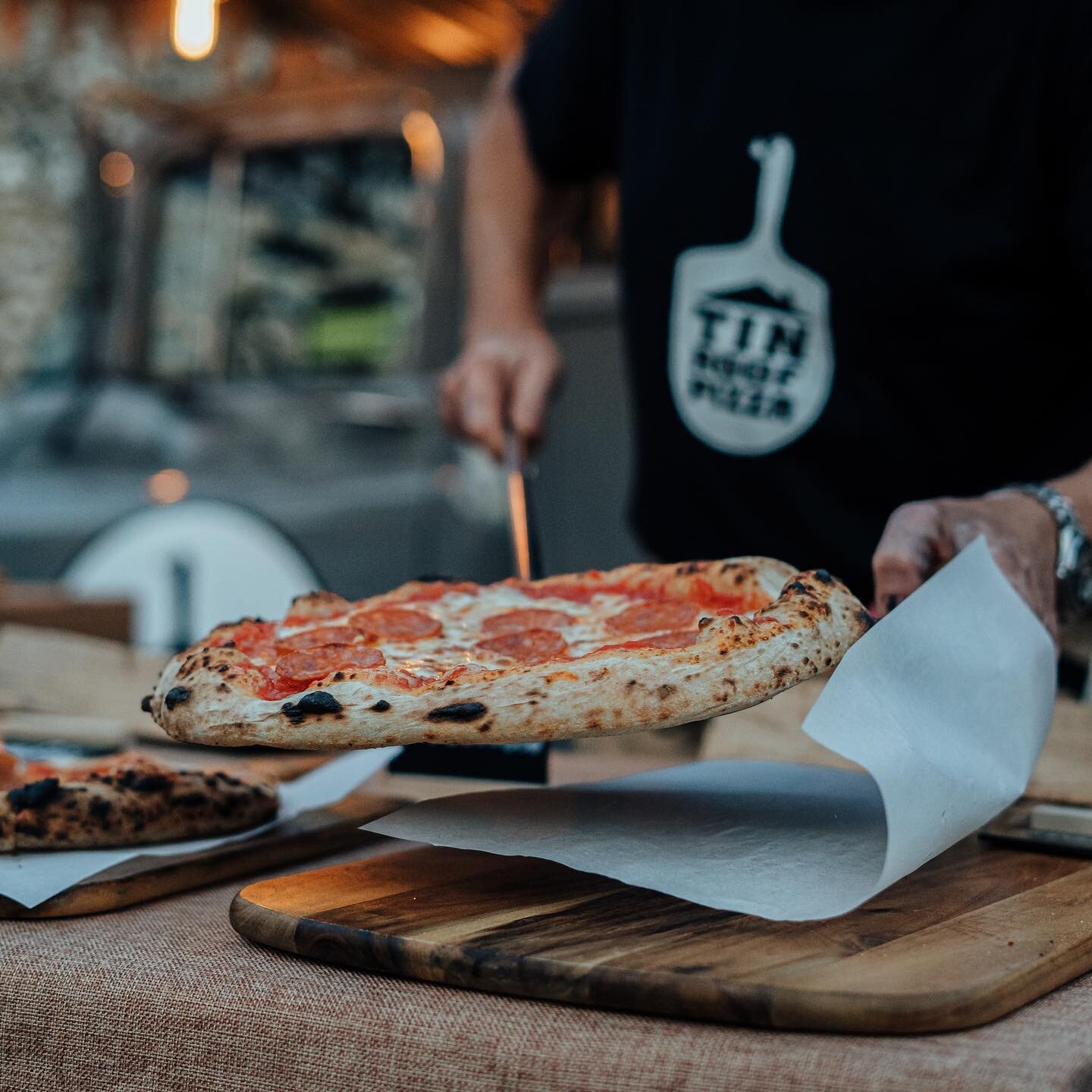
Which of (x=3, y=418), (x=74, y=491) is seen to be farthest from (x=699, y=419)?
(x=3, y=418)

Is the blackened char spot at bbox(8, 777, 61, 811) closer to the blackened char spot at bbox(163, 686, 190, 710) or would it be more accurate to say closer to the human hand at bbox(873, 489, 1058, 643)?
the blackened char spot at bbox(163, 686, 190, 710)

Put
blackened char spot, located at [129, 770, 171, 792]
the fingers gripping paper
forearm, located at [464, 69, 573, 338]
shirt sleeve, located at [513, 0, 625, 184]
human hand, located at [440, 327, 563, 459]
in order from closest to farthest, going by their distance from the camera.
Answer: the fingers gripping paper < blackened char spot, located at [129, 770, 171, 792] < human hand, located at [440, 327, 563, 459] < shirt sleeve, located at [513, 0, 625, 184] < forearm, located at [464, 69, 573, 338]

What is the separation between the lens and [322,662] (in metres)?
1.05

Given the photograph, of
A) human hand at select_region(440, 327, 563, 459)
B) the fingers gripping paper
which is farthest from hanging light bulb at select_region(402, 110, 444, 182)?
the fingers gripping paper

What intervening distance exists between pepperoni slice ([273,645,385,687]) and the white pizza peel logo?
1037 millimetres

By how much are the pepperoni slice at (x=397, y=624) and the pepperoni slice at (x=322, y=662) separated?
70 mm

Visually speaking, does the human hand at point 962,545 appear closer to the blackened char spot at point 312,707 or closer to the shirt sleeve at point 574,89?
the blackened char spot at point 312,707

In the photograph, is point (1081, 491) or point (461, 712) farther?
point (1081, 491)

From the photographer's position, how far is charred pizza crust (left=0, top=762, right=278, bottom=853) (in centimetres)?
106

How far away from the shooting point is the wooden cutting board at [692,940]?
759 millimetres

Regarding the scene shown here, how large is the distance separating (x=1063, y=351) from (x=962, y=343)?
5.6 inches

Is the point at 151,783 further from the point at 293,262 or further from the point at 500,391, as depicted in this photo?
the point at 293,262

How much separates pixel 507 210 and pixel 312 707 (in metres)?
1.77

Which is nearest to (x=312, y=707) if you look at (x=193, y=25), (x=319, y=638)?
(x=319, y=638)
